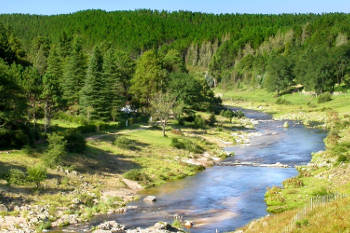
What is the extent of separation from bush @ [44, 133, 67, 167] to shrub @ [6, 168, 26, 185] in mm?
6165

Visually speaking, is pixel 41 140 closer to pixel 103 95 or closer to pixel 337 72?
pixel 103 95

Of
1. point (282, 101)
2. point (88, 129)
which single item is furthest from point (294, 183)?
point (282, 101)

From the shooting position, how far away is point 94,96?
9188cm

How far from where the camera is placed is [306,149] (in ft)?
262

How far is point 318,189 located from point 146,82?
2638 inches

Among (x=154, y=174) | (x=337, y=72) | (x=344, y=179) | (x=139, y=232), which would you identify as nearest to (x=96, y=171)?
(x=154, y=174)

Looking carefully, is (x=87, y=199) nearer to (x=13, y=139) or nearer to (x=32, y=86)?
(x=13, y=139)

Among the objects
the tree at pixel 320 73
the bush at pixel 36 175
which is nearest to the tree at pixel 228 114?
the tree at pixel 320 73

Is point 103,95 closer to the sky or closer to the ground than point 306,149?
closer to the sky

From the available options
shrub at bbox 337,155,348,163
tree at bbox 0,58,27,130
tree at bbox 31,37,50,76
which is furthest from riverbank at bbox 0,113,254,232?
tree at bbox 31,37,50,76

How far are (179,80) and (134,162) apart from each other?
5114 cm

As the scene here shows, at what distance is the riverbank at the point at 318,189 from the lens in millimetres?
26556

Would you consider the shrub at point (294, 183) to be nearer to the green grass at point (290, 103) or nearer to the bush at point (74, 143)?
the bush at point (74, 143)

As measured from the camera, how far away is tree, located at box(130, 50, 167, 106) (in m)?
108
